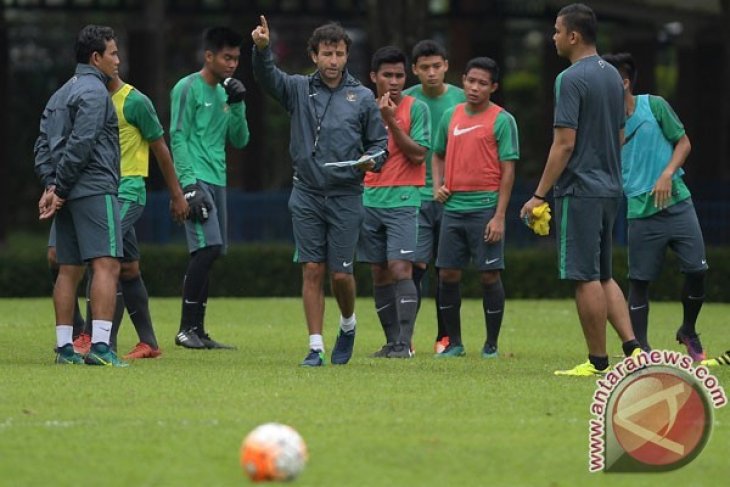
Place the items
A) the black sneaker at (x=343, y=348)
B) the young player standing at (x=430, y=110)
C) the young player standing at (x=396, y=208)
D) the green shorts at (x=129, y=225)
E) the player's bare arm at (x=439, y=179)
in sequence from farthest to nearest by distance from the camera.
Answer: the young player standing at (x=430, y=110), the player's bare arm at (x=439, y=179), the young player standing at (x=396, y=208), the green shorts at (x=129, y=225), the black sneaker at (x=343, y=348)

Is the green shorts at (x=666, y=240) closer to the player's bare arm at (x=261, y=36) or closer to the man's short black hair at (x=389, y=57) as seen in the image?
the man's short black hair at (x=389, y=57)

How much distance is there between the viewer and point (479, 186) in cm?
1338

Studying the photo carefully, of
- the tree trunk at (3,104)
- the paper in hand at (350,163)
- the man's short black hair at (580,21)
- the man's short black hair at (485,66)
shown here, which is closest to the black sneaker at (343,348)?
the paper in hand at (350,163)

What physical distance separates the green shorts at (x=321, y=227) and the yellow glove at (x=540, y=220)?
1.23 m

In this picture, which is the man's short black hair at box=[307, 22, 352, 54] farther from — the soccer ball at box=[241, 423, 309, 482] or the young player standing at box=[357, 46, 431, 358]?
the soccer ball at box=[241, 423, 309, 482]

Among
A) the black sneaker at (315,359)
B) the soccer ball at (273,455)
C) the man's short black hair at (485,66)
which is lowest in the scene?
the black sneaker at (315,359)

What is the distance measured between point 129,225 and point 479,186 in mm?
2552

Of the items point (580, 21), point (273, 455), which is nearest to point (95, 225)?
point (580, 21)

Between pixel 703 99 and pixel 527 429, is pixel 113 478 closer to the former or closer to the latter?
pixel 527 429

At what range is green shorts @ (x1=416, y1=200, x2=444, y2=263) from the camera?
14133 mm

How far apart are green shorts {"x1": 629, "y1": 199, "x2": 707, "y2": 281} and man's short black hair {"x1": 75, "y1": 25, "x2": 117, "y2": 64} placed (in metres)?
3.92

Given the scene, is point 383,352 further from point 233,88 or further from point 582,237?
point 582,237

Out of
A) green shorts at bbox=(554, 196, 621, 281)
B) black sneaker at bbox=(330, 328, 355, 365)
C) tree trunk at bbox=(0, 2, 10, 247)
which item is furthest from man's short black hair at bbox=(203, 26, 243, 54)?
tree trunk at bbox=(0, 2, 10, 247)

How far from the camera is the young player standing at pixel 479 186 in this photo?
524 inches
